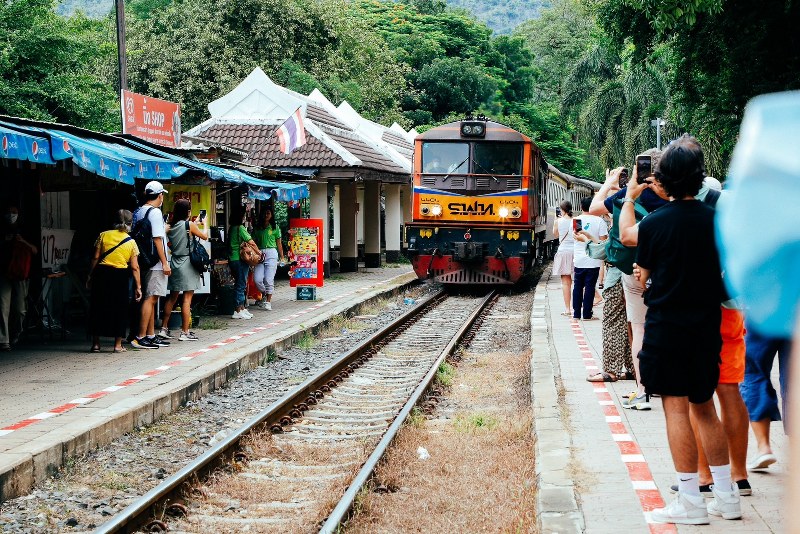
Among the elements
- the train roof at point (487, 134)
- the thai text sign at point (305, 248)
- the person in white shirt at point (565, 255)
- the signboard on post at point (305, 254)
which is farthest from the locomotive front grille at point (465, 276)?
the person in white shirt at point (565, 255)

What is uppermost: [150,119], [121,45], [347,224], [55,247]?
[121,45]

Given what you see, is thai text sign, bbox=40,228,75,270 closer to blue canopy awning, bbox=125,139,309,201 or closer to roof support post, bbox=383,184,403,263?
blue canopy awning, bbox=125,139,309,201

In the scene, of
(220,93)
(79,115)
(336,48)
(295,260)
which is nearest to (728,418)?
(295,260)

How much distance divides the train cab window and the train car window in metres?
0.28

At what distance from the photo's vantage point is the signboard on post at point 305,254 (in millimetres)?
18594

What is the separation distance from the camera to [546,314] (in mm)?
16250

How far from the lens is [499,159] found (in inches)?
854

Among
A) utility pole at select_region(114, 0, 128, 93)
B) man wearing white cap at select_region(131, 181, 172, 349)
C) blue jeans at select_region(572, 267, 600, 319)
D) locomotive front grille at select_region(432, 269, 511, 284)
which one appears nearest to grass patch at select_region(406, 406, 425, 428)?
man wearing white cap at select_region(131, 181, 172, 349)

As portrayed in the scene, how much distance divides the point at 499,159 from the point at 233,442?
15.2 meters

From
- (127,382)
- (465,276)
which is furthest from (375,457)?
(465,276)

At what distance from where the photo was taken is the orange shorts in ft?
17.5

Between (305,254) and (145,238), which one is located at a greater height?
(145,238)

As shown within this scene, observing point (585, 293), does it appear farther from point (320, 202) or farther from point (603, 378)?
point (320, 202)

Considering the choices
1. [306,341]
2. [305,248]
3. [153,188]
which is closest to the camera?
[153,188]
